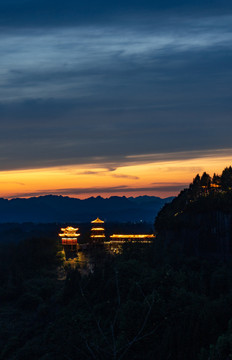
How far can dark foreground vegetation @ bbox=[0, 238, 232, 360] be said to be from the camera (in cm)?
2598

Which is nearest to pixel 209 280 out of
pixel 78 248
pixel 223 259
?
pixel 223 259

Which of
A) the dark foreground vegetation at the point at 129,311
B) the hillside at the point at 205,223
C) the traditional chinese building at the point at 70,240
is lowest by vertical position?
the dark foreground vegetation at the point at 129,311

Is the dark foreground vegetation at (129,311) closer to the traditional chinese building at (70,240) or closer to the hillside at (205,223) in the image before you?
the hillside at (205,223)

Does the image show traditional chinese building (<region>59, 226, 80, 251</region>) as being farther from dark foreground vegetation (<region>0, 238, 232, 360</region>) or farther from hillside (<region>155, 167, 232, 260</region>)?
hillside (<region>155, 167, 232, 260</region>)

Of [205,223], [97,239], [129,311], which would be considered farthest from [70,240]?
[129,311]

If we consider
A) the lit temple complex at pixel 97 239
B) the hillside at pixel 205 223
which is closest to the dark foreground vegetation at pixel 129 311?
the hillside at pixel 205 223

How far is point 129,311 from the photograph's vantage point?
104ft

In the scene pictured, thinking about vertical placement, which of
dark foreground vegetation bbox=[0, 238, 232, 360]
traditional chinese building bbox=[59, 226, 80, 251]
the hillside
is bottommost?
dark foreground vegetation bbox=[0, 238, 232, 360]

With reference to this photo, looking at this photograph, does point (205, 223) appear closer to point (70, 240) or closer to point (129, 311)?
point (129, 311)

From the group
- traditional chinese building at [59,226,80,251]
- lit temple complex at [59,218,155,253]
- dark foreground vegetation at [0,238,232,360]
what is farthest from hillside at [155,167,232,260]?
A: traditional chinese building at [59,226,80,251]

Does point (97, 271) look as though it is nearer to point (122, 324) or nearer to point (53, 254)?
point (122, 324)

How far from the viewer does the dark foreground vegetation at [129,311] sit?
1023 inches

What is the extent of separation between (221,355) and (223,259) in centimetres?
2182

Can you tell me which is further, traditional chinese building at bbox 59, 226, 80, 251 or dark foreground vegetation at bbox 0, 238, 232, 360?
traditional chinese building at bbox 59, 226, 80, 251
